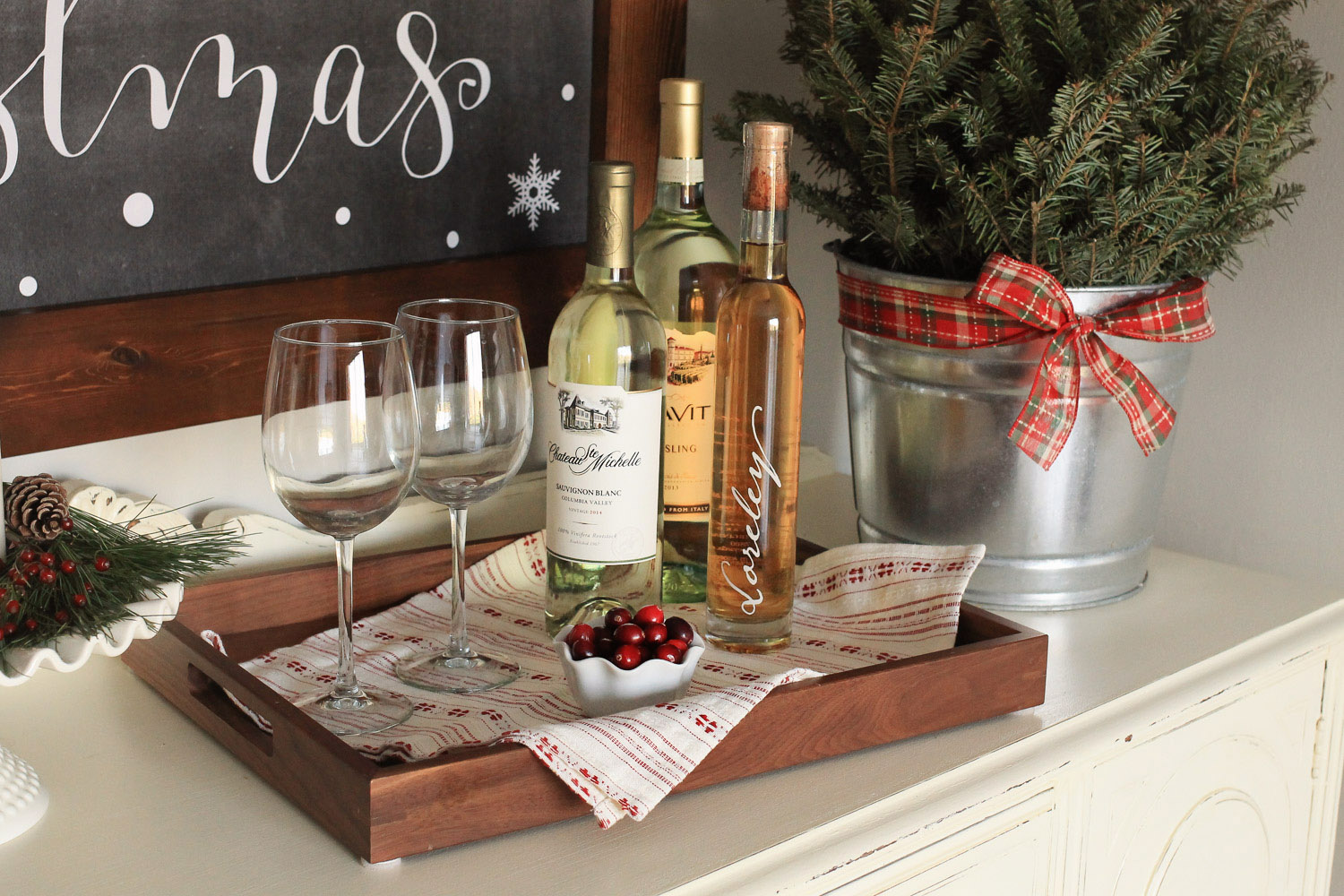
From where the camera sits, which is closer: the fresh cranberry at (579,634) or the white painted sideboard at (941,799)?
the white painted sideboard at (941,799)

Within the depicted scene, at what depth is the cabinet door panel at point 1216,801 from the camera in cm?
73

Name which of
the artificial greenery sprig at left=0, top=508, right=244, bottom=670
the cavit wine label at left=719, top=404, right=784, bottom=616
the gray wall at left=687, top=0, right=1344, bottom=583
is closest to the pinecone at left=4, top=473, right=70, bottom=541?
the artificial greenery sprig at left=0, top=508, right=244, bottom=670

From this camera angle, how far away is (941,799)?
2.02ft

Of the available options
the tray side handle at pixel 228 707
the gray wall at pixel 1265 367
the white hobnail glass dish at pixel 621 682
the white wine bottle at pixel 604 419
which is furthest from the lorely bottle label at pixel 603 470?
the gray wall at pixel 1265 367

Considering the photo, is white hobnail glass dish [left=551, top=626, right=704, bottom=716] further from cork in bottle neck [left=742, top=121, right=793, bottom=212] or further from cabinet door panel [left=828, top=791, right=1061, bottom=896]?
cork in bottle neck [left=742, top=121, right=793, bottom=212]

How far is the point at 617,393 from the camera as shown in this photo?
72 centimetres

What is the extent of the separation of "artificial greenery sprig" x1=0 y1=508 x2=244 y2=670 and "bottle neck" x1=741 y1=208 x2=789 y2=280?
12.9 inches

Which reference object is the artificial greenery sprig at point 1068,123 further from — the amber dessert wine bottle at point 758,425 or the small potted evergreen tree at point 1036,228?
the amber dessert wine bottle at point 758,425

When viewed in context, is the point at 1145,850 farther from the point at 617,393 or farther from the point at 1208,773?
the point at 617,393

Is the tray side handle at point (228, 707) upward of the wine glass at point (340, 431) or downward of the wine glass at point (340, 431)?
downward

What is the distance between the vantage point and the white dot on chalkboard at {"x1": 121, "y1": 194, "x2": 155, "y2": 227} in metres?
0.74

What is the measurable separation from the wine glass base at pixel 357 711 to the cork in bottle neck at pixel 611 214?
27cm

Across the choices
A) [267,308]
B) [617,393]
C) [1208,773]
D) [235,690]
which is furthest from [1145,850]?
[267,308]

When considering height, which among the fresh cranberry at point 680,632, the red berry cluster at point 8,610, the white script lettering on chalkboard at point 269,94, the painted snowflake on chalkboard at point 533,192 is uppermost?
the white script lettering on chalkboard at point 269,94
